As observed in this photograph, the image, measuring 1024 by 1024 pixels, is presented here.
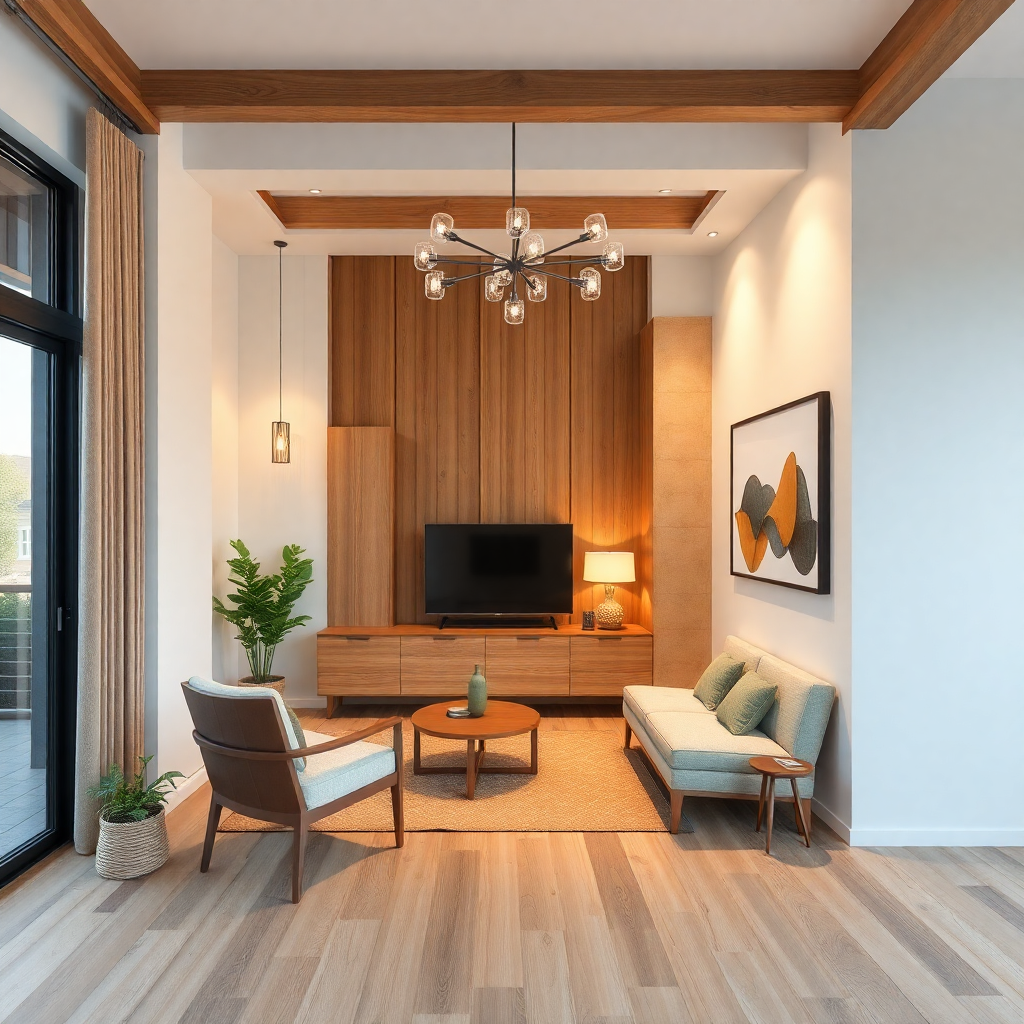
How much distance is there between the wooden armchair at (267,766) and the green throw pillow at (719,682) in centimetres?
189

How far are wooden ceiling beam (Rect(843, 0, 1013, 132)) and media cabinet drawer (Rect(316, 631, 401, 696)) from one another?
13.5 feet

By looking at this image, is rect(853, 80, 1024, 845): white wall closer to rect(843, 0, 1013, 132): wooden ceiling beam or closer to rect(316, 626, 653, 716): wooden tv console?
rect(843, 0, 1013, 132): wooden ceiling beam

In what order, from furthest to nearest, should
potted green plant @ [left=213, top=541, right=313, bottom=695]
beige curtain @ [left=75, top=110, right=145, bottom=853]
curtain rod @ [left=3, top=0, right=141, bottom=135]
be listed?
potted green plant @ [left=213, top=541, right=313, bottom=695] < beige curtain @ [left=75, top=110, right=145, bottom=853] < curtain rod @ [left=3, top=0, right=141, bottom=135]

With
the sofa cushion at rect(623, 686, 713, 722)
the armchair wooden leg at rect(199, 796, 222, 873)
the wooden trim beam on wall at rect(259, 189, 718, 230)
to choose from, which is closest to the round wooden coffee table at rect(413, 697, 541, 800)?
the sofa cushion at rect(623, 686, 713, 722)

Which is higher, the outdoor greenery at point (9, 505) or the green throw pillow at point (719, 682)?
the outdoor greenery at point (9, 505)

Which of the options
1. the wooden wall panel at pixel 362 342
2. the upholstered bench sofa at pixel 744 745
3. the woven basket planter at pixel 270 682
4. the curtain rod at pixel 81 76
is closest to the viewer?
the curtain rod at pixel 81 76

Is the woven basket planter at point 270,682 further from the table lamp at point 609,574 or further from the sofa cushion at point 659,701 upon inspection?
the sofa cushion at point 659,701

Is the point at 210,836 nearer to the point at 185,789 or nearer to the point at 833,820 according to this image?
the point at 185,789

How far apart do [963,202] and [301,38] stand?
295 cm

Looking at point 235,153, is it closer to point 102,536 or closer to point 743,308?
point 102,536

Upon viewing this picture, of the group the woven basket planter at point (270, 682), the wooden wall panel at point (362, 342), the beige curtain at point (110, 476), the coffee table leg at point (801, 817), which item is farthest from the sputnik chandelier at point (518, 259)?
the woven basket planter at point (270, 682)

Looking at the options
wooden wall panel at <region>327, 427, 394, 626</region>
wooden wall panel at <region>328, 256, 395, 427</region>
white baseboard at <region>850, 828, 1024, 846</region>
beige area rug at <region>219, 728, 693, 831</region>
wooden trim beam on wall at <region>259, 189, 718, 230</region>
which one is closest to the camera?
white baseboard at <region>850, 828, 1024, 846</region>

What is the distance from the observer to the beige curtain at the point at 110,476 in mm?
3219

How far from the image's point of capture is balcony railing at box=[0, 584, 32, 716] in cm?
309
